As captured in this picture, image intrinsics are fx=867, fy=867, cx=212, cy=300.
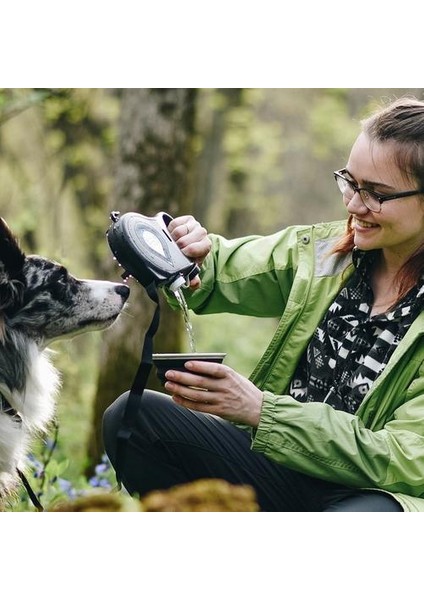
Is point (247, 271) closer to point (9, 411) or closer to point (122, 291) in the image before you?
point (122, 291)

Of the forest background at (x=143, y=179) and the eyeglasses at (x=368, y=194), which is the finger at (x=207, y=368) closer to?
the eyeglasses at (x=368, y=194)

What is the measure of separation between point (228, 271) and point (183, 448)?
839 mm

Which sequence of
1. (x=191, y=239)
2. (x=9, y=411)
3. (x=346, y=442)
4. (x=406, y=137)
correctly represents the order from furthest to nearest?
(x=9, y=411), (x=191, y=239), (x=406, y=137), (x=346, y=442)

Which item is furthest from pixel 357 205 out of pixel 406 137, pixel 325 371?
pixel 325 371

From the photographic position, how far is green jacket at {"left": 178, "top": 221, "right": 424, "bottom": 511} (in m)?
3.33

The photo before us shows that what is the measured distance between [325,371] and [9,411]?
1448 millimetres

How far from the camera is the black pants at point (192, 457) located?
366cm

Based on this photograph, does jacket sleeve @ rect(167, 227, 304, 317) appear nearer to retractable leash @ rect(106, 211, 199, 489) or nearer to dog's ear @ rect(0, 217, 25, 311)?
retractable leash @ rect(106, 211, 199, 489)

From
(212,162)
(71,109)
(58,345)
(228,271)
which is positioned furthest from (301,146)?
(228,271)

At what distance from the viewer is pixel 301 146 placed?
15.1 metres

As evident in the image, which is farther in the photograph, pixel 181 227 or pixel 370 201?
pixel 181 227

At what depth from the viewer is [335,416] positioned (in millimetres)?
3359

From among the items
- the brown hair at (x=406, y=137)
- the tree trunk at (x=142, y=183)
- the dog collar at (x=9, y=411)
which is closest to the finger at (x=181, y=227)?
the brown hair at (x=406, y=137)
